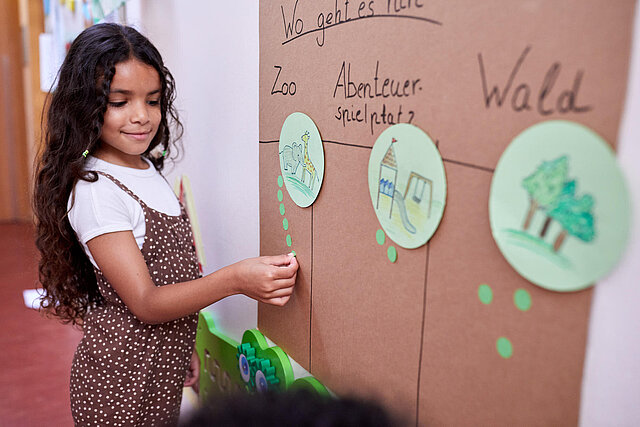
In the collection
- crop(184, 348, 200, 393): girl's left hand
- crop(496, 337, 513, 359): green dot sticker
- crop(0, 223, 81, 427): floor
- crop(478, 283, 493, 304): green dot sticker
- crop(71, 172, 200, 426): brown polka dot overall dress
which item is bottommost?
crop(0, 223, 81, 427): floor

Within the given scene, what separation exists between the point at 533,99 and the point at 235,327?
29.7 inches

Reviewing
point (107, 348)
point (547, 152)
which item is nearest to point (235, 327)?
point (107, 348)

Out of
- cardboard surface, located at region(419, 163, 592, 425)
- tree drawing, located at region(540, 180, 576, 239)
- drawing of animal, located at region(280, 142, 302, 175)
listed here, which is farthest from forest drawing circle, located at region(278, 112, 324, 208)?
tree drawing, located at region(540, 180, 576, 239)

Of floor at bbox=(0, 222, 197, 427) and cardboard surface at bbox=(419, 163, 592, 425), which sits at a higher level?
cardboard surface at bbox=(419, 163, 592, 425)

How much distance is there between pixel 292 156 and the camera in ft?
2.39

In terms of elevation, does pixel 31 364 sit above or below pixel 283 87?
below

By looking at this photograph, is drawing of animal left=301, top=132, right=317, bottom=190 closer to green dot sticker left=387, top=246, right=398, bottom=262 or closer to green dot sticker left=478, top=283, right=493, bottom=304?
green dot sticker left=387, top=246, right=398, bottom=262

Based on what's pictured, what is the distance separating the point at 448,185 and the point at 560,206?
115 millimetres

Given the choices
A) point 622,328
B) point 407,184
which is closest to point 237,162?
point 407,184

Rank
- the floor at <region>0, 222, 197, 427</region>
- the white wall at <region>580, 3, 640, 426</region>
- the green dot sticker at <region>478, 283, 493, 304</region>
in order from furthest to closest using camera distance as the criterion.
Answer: the floor at <region>0, 222, 197, 427</region> < the green dot sticker at <region>478, 283, 493, 304</region> < the white wall at <region>580, 3, 640, 426</region>

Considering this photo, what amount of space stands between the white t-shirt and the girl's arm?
0.02 meters

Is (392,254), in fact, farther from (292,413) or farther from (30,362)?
(30,362)

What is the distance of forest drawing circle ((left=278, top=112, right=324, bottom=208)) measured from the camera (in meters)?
0.67

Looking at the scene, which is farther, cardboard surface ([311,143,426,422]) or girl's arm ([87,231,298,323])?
girl's arm ([87,231,298,323])
